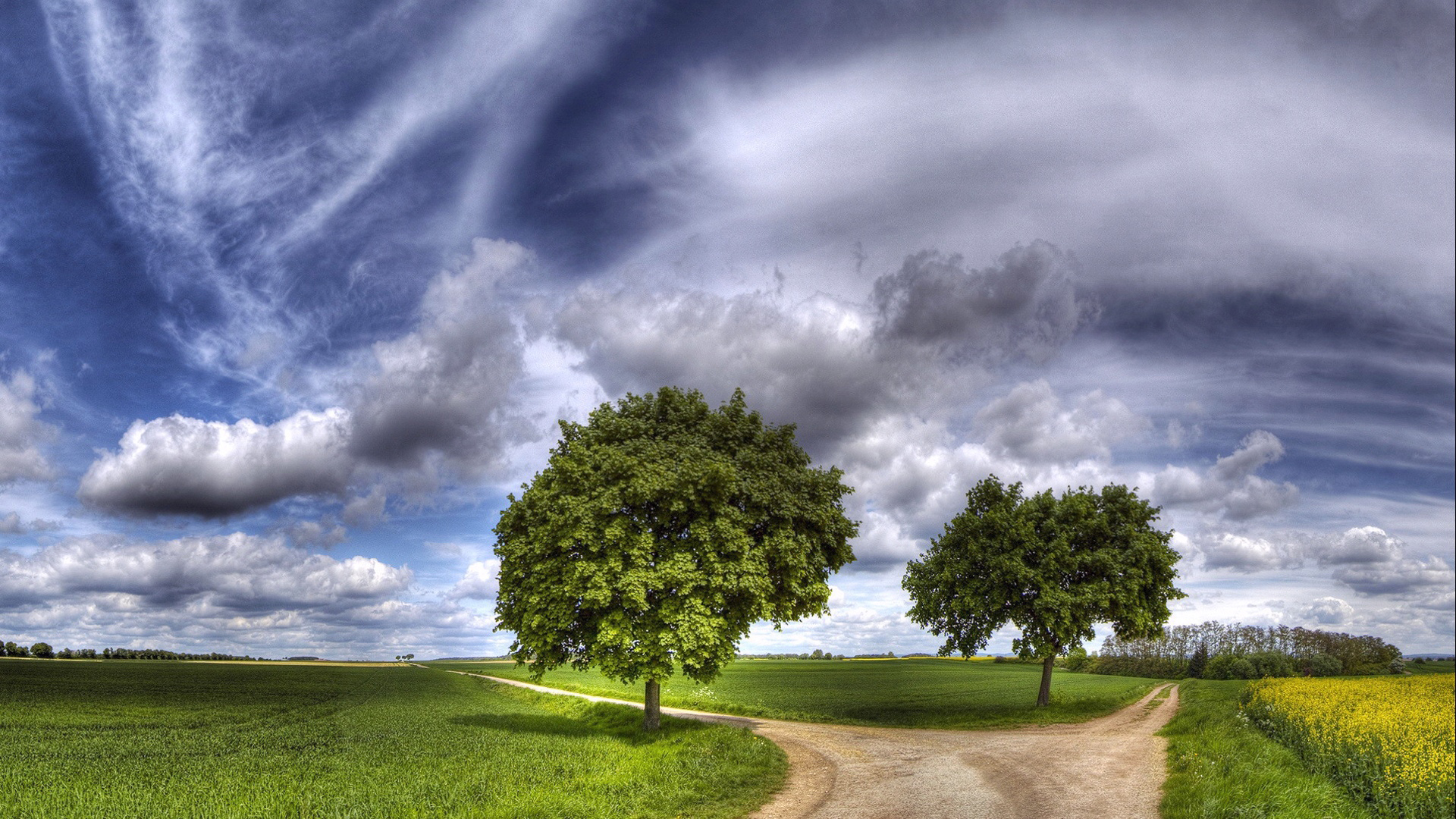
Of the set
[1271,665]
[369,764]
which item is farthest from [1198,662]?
[369,764]

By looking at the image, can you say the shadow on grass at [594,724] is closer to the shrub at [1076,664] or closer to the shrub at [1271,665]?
the shrub at [1271,665]

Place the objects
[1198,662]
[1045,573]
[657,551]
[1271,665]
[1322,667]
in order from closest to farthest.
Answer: [657,551], [1045,573], [1271,665], [1322,667], [1198,662]

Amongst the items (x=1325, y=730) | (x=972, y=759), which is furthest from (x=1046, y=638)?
(x=972, y=759)

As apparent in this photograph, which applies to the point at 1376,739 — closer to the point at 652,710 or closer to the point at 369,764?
the point at 652,710

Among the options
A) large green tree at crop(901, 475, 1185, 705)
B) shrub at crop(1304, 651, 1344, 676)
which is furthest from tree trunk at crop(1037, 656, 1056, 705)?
shrub at crop(1304, 651, 1344, 676)

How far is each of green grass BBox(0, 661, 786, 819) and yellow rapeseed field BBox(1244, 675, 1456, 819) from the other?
568 inches

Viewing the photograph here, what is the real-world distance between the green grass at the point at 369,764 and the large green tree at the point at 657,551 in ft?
9.54

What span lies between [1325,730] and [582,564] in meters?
23.6

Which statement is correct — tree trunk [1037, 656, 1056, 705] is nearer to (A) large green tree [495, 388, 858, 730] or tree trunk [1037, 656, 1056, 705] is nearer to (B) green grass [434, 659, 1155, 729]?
(B) green grass [434, 659, 1155, 729]

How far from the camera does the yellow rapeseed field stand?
1639 centimetres

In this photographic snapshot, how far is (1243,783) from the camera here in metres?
15.5

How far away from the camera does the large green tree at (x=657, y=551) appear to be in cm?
2188

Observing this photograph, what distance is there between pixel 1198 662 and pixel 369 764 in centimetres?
12289

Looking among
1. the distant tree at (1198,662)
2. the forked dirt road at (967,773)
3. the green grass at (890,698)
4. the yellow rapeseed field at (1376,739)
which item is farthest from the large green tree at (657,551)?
the distant tree at (1198,662)
